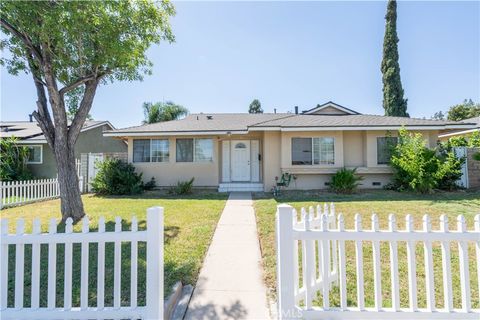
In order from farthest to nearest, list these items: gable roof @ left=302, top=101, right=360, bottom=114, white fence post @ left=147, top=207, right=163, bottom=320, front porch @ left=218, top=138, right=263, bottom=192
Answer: gable roof @ left=302, top=101, right=360, bottom=114, front porch @ left=218, top=138, right=263, bottom=192, white fence post @ left=147, top=207, right=163, bottom=320

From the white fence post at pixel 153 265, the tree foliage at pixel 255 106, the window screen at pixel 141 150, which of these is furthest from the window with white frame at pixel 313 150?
the tree foliage at pixel 255 106

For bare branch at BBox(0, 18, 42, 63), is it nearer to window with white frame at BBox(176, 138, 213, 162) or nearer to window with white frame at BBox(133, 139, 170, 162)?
window with white frame at BBox(133, 139, 170, 162)

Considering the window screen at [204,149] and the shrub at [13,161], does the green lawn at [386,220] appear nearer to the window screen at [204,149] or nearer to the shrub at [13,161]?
the window screen at [204,149]

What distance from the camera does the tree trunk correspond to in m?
6.83

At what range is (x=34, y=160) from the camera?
17.5 meters

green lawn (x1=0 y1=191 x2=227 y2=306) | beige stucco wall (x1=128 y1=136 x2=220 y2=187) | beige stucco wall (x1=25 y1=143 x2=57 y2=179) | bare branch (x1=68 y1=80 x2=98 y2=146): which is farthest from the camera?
beige stucco wall (x1=25 y1=143 x2=57 y2=179)

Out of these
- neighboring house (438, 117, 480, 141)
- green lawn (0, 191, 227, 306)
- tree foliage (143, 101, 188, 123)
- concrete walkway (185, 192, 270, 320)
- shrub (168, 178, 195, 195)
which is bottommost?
concrete walkway (185, 192, 270, 320)

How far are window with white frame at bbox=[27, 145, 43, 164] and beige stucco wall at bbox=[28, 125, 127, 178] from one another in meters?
0.21

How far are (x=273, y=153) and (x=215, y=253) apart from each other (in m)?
8.51

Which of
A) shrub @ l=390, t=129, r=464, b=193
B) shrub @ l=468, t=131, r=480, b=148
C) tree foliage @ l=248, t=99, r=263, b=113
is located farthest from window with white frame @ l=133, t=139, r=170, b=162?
tree foliage @ l=248, t=99, r=263, b=113

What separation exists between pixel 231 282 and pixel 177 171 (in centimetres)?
1056

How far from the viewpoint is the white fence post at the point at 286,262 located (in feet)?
7.83

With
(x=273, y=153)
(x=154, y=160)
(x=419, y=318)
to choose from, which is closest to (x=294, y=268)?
(x=419, y=318)

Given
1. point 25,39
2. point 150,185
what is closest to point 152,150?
point 150,185
